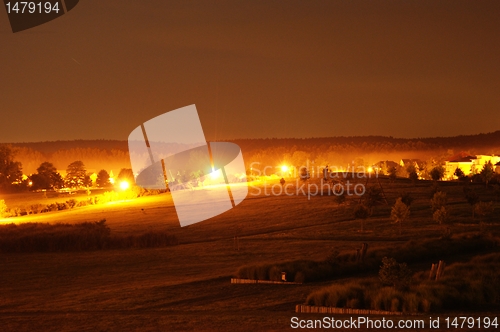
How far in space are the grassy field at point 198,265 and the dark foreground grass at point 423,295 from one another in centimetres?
105

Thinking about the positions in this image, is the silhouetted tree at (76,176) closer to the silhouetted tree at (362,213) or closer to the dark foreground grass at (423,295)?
the silhouetted tree at (362,213)

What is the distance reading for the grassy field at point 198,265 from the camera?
46.8 ft

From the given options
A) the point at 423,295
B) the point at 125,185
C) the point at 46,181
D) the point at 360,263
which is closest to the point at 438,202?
the point at 360,263

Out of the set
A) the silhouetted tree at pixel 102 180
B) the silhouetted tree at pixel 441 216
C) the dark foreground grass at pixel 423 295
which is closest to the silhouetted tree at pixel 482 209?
the silhouetted tree at pixel 441 216

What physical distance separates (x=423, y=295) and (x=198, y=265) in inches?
460

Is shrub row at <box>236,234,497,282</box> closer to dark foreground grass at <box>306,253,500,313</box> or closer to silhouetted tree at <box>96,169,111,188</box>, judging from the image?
dark foreground grass at <box>306,253,500,313</box>

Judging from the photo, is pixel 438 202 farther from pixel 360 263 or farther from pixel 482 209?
pixel 360 263

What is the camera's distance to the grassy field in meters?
14.2

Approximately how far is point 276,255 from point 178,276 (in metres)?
5.31

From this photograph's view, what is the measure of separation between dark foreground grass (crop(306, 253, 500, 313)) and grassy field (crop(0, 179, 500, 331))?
105 cm

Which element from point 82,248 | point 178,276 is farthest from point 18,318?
point 82,248

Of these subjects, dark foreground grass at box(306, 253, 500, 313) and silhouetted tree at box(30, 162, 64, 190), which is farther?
silhouetted tree at box(30, 162, 64, 190)

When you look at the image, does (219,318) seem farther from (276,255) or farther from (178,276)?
(276,255)

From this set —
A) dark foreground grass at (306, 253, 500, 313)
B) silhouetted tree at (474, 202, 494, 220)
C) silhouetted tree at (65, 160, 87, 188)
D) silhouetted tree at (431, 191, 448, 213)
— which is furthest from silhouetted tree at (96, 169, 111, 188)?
dark foreground grass at (306, 253, 500, 313)
